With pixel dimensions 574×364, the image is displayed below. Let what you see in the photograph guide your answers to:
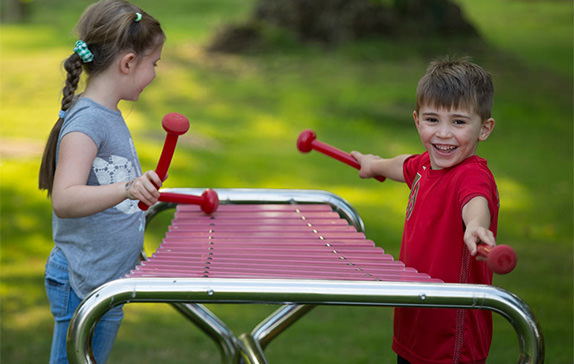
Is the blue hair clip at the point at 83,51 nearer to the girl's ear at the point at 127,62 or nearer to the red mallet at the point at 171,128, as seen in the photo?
the girl's ear at the point at 127,62

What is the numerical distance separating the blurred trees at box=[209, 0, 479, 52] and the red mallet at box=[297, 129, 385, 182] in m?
5.97

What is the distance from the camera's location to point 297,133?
24.2 ft

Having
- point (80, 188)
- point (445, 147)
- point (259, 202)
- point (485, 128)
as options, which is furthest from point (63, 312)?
point (485, 128)

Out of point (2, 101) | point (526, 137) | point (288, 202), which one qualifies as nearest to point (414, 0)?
point (526, 137)

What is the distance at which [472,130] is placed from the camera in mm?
1754

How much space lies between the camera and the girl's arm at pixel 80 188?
1688 millimetres

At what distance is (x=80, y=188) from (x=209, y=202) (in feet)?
1.44

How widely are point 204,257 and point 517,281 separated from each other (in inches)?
117

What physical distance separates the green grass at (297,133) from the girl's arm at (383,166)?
1367mm

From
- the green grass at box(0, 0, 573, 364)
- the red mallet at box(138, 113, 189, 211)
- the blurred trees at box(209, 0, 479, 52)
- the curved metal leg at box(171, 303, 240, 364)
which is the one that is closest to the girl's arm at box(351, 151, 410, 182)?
the curved metal leg at box(171, 303, 240, 364)

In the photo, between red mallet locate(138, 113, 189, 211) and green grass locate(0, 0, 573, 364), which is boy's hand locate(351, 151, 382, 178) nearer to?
red mallet locate(138, 113, 189, 211)

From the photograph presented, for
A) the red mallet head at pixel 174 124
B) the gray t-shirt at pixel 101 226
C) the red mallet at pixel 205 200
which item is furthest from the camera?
the red mallet at pixel 205 200

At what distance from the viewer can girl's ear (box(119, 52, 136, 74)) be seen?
1.95 meters

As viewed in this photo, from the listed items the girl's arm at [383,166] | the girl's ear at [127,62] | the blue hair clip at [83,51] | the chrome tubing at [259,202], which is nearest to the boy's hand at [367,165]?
the girl's arm at [383,166]
